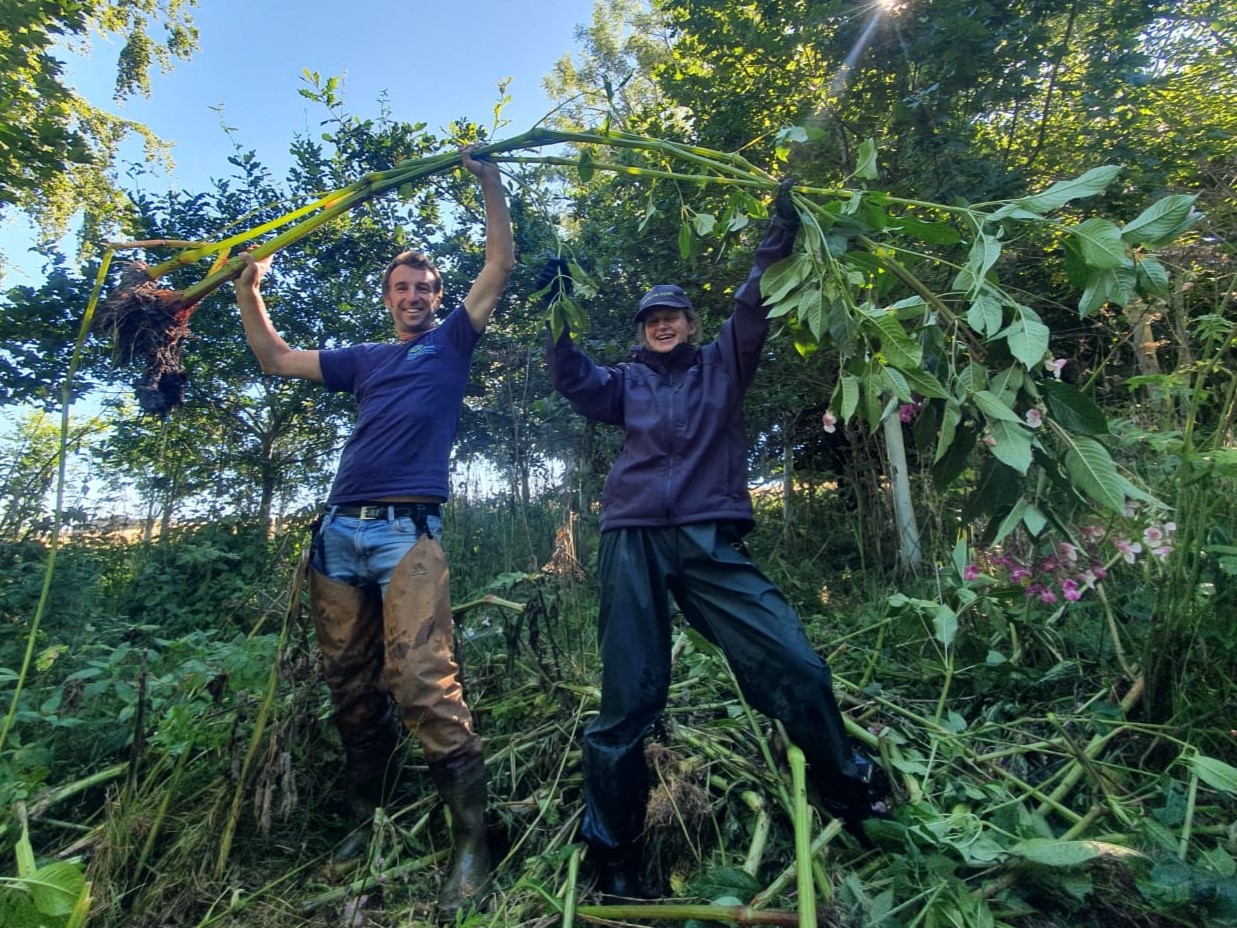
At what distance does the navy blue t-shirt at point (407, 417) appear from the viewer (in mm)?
2318

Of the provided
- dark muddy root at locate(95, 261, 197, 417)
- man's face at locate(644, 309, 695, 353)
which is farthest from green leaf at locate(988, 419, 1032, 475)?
dark muddy root at locate(95, 261, 197, 417)

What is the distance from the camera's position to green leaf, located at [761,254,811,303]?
191cm

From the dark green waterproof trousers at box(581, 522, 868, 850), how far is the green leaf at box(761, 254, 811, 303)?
2.32 ft

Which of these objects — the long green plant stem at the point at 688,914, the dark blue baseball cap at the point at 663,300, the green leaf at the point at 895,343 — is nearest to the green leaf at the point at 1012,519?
the green leaf at the point at 895,343

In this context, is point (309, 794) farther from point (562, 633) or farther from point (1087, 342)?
point (1087, 342)

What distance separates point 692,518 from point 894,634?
1.67 meters

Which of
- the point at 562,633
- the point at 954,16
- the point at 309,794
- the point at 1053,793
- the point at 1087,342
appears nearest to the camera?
the point at 1053,793

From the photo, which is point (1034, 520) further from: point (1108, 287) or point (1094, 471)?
point (1108, 287)

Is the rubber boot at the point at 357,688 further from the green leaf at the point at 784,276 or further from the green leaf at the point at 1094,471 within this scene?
the green leaf at the point at 1094,471

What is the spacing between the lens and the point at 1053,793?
203 centimetres

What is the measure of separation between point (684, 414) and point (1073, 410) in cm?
106

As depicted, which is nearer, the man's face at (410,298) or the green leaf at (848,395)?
the green leaf at (848,395)

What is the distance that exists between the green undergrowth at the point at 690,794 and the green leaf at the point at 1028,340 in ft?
3.62

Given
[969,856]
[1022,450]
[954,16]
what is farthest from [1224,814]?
[954,16]
